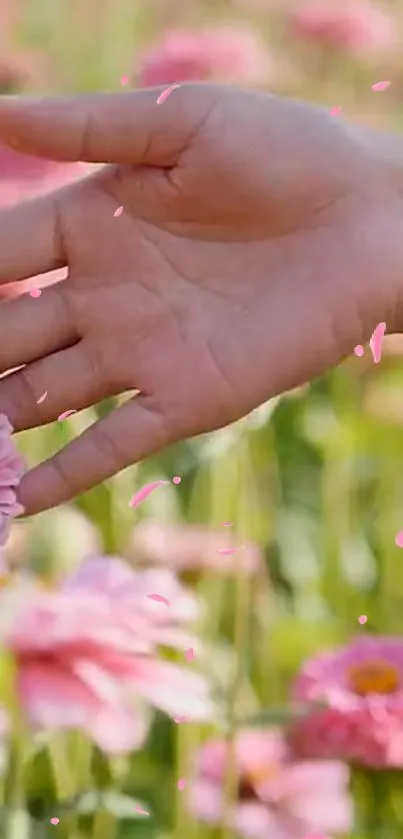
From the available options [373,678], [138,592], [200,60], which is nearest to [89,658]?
[138,592]

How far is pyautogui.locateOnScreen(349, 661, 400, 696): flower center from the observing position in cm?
40

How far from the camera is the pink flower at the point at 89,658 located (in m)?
0.29

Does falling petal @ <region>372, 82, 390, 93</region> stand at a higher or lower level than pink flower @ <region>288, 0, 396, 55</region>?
lower

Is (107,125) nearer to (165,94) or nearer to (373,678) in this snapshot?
(165,94)

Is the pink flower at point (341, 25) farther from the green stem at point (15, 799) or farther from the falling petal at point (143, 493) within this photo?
the green stem at point (15, 799)

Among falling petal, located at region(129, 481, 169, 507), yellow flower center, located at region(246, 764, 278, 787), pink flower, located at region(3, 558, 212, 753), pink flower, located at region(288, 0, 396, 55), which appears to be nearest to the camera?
pink flower, located at region(3, 558, 212, 753)

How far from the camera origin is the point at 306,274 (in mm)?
371

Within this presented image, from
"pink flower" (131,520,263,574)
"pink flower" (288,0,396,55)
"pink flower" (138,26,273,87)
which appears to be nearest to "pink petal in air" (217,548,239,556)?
"pink flower" (131,520,263,574)

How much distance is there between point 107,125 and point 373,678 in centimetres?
20

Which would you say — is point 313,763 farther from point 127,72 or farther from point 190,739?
point 127,72

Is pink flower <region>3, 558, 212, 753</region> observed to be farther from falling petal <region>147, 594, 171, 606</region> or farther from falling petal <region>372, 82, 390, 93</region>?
falling petal <region>372, 82, 390, 93</region>

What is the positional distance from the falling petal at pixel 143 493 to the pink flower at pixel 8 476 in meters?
0.17

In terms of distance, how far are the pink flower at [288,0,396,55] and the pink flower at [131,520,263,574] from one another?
1.27ft

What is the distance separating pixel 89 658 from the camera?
302 mm
